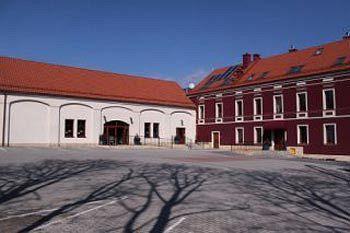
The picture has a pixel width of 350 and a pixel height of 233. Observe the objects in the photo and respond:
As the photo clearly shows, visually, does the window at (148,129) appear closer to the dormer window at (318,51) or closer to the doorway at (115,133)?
the doorway at (115,133)

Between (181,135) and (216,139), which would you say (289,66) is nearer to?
(216,139)

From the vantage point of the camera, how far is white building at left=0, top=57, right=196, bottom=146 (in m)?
32.3

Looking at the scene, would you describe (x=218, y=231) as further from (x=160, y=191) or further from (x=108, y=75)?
(x=108, y=75)

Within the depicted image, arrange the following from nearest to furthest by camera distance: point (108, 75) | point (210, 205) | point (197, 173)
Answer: point (210, 205)
point (197, 173)
point (108, 75)

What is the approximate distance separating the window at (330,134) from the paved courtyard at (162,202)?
680 inches

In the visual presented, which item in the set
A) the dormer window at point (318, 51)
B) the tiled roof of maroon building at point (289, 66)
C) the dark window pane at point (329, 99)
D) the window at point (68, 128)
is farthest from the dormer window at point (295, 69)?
the window at point (68, 128)

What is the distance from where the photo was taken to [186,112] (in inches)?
1775

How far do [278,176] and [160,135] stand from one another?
25995 mm

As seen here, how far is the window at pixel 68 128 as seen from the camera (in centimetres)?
3472

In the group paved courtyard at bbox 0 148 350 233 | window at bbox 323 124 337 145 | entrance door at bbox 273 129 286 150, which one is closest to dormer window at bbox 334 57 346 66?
window at bbox 323 124 337 145

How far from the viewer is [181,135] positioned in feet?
146

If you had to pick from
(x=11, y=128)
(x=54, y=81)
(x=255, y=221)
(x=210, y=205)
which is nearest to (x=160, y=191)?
(x=210, y=205)

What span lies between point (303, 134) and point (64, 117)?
811 inches

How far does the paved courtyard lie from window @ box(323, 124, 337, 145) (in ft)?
56.6
